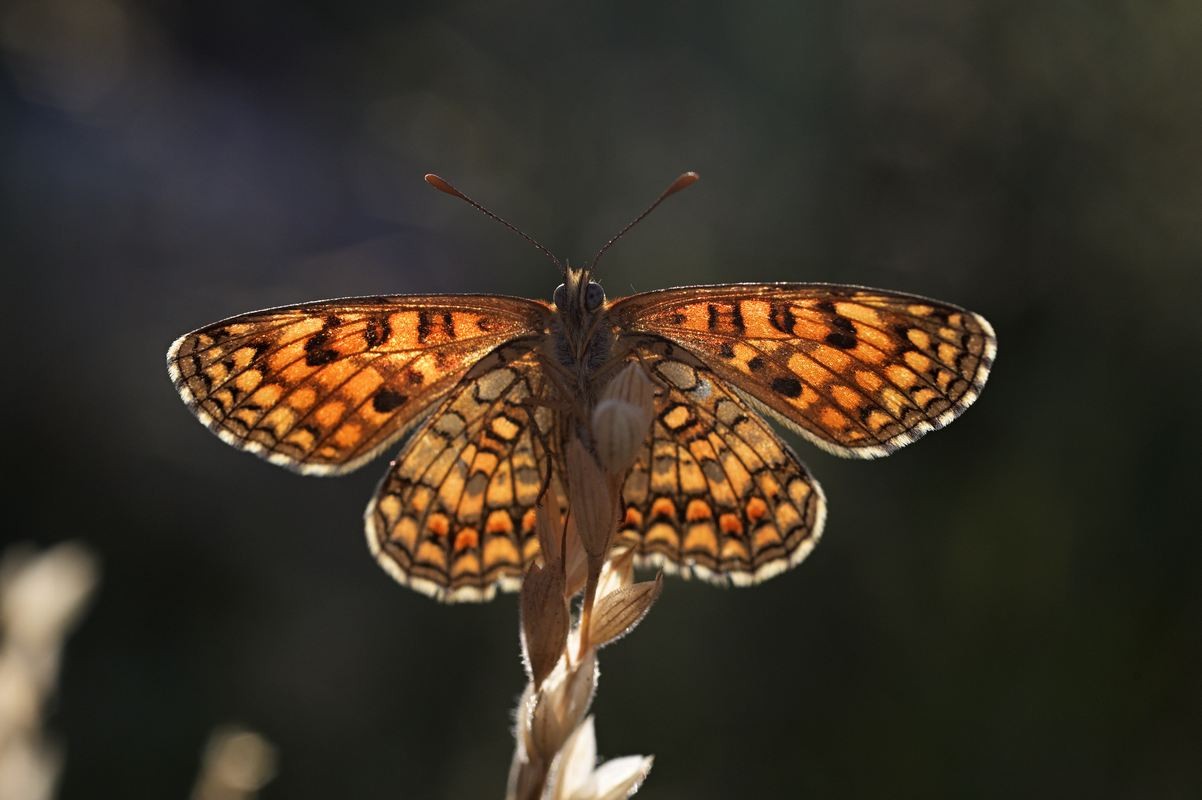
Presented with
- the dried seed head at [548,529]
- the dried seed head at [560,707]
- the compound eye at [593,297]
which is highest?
the compound eye at [593,297]

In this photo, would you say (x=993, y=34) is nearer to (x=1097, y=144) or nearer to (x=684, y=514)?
(x=1097, y=144)

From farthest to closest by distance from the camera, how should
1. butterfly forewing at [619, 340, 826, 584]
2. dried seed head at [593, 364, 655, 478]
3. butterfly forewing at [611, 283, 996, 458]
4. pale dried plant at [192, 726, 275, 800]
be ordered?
butterfly forewing at [619, 340, 826, 584]
butterfly forewing at [611, 283, 996, 458]
pale dried plant at [192, 726, 275, 800]
dried seed head at [593, 364, 655, 478]

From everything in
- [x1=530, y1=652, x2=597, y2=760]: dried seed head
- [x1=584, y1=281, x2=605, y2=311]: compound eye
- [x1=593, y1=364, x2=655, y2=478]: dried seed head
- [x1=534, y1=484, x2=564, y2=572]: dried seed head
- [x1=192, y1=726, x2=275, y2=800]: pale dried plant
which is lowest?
[x1=192, y1=726, x2=275, y2=800]: pale dried plant

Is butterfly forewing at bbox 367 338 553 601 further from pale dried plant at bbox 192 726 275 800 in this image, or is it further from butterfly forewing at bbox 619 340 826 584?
pale dried plant at bbox 192 726 275 800

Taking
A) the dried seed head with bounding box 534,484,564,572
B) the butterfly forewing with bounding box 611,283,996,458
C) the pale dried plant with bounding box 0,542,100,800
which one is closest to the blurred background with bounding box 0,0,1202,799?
the pale dried plant with bounding box 0,542,100,800

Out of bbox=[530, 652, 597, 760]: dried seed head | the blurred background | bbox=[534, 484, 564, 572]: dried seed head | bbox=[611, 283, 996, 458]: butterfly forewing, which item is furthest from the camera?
the blurred background

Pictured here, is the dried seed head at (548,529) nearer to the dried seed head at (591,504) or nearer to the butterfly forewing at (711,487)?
the dried seed head at (591,504)

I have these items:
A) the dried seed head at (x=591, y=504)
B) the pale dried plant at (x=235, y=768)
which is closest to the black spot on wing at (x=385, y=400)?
the pale dried plant at (x=235, y=768)
